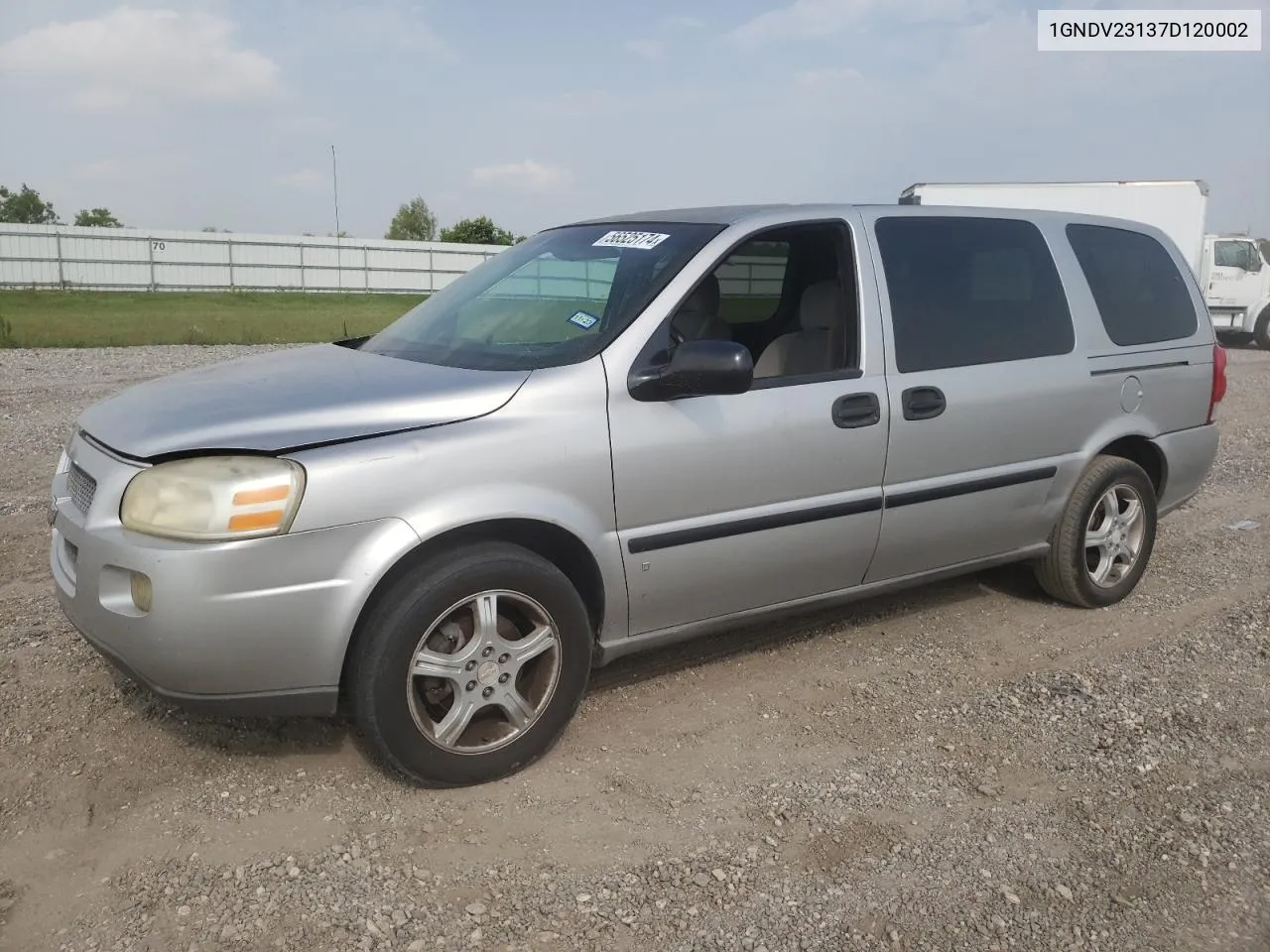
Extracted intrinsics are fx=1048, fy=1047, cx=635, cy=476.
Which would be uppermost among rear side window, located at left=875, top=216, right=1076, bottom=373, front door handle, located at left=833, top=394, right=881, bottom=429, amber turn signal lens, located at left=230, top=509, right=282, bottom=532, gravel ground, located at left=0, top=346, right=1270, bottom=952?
rear side window, located at left=875, top=216, right=1076, bottom=373

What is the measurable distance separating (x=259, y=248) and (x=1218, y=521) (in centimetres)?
3518

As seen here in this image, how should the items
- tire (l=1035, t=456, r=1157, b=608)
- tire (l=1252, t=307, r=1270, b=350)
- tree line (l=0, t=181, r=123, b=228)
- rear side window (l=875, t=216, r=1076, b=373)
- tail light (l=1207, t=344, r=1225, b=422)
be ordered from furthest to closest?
1. tree line (l=0, t=181, r=123, b=228)
2. tire (l=1252, t=307, r=1270, b=350)
3. tail light (l=1207, t=344, r=1225, b=422)
4. tire (l=1035, t=456, r=1157, b=608)
5. rear side window (l=875, t=216, r=1076, b=373)

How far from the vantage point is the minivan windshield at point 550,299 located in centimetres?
343

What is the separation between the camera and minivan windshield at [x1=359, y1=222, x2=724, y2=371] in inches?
135

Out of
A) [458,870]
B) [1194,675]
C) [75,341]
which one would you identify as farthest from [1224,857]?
[75,341]

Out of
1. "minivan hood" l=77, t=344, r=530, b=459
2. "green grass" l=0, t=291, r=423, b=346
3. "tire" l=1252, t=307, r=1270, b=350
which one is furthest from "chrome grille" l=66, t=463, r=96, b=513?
"tire" l=1252, t=307, r=1270, b=350

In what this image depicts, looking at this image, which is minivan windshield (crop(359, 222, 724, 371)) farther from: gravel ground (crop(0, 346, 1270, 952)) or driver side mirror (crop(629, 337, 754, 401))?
gravel ground (crop(0, 346, 1270, 952))

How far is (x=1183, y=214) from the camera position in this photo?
19.3 m

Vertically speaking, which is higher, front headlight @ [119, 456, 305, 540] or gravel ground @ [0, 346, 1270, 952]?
front headlight @ [119, 456, 305, 540]

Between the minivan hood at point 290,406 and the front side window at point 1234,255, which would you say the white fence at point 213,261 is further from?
the minivan hood at point 290,406

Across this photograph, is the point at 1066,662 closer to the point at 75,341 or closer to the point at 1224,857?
the point at 1224,857

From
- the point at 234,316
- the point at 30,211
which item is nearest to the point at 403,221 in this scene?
the point at 30,211

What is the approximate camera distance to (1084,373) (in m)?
4.44

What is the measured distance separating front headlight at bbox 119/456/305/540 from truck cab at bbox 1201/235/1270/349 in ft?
69.6
